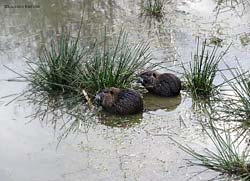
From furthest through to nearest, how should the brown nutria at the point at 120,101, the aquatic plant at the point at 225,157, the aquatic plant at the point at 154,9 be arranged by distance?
the aquatic plant at the point at 154,9 < the brown nutria at the point at 120,101 < the aquatic plant at the point at 225,157

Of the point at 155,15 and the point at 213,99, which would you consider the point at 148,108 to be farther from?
the point at 155,15

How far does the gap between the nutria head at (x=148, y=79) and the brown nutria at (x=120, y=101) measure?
386 mm

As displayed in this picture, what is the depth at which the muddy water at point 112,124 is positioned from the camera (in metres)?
5.17

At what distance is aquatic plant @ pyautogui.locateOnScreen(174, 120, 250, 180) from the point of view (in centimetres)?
488

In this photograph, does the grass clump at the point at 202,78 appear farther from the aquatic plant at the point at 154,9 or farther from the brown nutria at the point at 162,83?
the aquatic plant at the point at 154,9

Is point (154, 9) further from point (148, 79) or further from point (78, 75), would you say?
point (78, 75)

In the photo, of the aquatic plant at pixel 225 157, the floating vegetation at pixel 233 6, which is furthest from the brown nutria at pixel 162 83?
the floating vegetation at pixel 233 6

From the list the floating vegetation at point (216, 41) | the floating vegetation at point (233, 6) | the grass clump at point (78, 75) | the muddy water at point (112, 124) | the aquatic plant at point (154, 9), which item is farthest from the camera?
the floating vegetation at point (233, 6)

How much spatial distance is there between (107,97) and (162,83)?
75 centimetres

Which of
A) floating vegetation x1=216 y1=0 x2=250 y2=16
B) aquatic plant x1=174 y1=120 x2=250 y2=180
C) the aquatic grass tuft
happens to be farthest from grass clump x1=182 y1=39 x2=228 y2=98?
floating vegetation x1=216 y1=0 x2=250 y2=16

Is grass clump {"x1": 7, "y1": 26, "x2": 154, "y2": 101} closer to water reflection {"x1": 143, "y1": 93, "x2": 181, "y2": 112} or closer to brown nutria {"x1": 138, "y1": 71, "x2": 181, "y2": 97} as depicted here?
brown nutria {"x1": 138, "y1": 71, "x2": 181, "y2": 97}

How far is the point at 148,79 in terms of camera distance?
6637mm

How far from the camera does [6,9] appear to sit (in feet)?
32.2

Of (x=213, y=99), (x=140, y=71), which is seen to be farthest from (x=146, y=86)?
(x=213, y=99)
